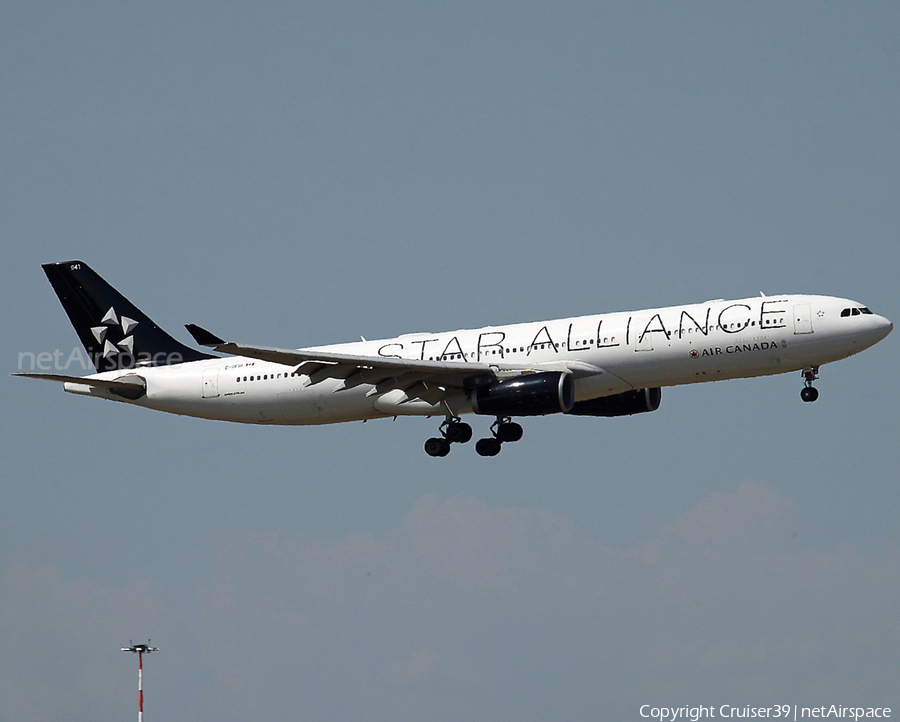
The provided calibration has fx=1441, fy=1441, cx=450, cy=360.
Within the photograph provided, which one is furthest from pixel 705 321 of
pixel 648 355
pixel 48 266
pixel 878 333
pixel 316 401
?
pixel 48 266

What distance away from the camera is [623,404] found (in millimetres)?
59406

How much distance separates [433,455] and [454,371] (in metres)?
4.88

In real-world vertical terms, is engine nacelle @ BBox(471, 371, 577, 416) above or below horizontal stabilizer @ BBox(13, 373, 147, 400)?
below

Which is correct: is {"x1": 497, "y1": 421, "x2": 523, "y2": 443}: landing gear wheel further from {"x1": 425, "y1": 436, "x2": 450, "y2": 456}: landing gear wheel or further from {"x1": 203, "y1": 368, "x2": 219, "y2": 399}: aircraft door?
{"x1": 203, "y1": 368, "x2": 219, "y2": 399}: aircraft door

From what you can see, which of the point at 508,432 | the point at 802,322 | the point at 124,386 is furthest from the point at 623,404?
the point at 124,386

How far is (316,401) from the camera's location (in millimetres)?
57750

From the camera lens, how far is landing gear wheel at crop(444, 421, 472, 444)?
187 ft

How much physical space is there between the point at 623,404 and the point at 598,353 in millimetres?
6353

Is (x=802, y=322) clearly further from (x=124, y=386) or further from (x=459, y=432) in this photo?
(x=124, y=386)

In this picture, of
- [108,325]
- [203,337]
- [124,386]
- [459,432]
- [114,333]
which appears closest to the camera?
[203,337]

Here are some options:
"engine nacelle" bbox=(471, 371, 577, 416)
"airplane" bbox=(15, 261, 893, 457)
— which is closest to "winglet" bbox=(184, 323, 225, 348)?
"airplane" bbox=(15, 261, 893, 457)

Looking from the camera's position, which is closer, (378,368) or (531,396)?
(531,396)

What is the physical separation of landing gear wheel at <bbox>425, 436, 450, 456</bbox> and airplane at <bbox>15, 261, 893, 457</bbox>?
50 millimetres

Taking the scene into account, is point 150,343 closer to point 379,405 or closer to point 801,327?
point 379,405
